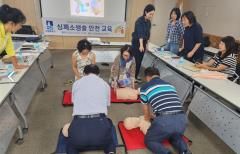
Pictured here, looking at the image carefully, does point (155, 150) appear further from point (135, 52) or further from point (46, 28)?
point (46, 28)

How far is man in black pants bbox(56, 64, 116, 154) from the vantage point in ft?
5.52

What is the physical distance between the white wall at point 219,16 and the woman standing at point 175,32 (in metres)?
1.60

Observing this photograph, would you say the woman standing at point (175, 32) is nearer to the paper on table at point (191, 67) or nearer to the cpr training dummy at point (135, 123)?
the paper on table at point (191, 67)

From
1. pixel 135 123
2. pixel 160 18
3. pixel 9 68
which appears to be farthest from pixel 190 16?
pixel 160 18

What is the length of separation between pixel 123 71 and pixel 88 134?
5.63 feet

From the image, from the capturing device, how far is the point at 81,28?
581 centimetres

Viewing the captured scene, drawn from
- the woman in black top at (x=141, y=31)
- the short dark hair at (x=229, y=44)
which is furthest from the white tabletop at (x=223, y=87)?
the woman in black top at (x=141, y=31)

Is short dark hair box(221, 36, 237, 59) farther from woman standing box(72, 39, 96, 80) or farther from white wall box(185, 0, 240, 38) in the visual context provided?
white wall box(185, 0, 240, 38)

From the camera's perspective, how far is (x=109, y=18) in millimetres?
5918

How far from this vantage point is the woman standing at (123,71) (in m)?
3.14

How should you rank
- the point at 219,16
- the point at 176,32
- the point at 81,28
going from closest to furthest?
the point at 176,32
the point at 219,16
the point at 81,28

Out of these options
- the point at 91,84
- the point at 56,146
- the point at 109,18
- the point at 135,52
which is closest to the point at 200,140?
the point at 91,84

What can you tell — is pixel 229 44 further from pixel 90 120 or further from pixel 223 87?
pixel 90 120

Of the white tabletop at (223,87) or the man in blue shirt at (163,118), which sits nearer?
the man in blue shirt at (163,118)
